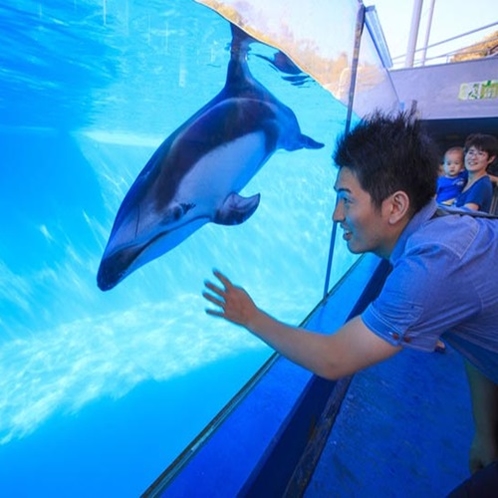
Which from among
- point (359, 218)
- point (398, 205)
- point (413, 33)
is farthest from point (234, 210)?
point (413, 33)

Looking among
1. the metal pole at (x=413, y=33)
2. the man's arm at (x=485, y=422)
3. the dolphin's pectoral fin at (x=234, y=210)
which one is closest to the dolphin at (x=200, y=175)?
the dolphin's pectoral fin at (x=234, y=210)

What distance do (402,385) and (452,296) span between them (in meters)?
2.20

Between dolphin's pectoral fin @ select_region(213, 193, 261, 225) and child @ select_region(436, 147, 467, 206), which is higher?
child @ select_region(436, 147, 467, 206)

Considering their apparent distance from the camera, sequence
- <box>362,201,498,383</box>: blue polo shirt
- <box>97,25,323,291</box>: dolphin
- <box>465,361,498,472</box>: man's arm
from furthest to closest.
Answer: <box>97,25,323,291</box>: dolphin, <box>465,361,498,472</box>: man's arm, <box>362,201,498,383</box>: blue polo shirt

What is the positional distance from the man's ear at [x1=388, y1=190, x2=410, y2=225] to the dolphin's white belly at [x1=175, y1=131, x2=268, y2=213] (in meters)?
1.23

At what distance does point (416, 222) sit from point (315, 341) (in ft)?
2.02

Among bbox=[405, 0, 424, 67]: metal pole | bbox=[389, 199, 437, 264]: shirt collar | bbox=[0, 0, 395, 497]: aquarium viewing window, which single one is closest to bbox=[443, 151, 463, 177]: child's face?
bbox=[0, 0, 395, 497]: aquarium viewing window

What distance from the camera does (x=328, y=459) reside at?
2.10 m

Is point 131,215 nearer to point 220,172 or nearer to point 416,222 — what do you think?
point 220,172

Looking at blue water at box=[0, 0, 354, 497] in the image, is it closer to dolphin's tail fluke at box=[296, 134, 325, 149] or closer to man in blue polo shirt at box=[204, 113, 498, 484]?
dolphin's tail fluke at box=[296, 134, 325, 149]

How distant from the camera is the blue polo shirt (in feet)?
3.34

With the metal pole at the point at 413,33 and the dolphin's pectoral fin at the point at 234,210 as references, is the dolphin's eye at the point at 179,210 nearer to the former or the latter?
the dolphin's pectoral fin at the point at 234,210

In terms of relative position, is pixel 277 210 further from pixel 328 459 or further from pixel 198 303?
pixel 328 459

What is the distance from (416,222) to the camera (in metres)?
1.29
